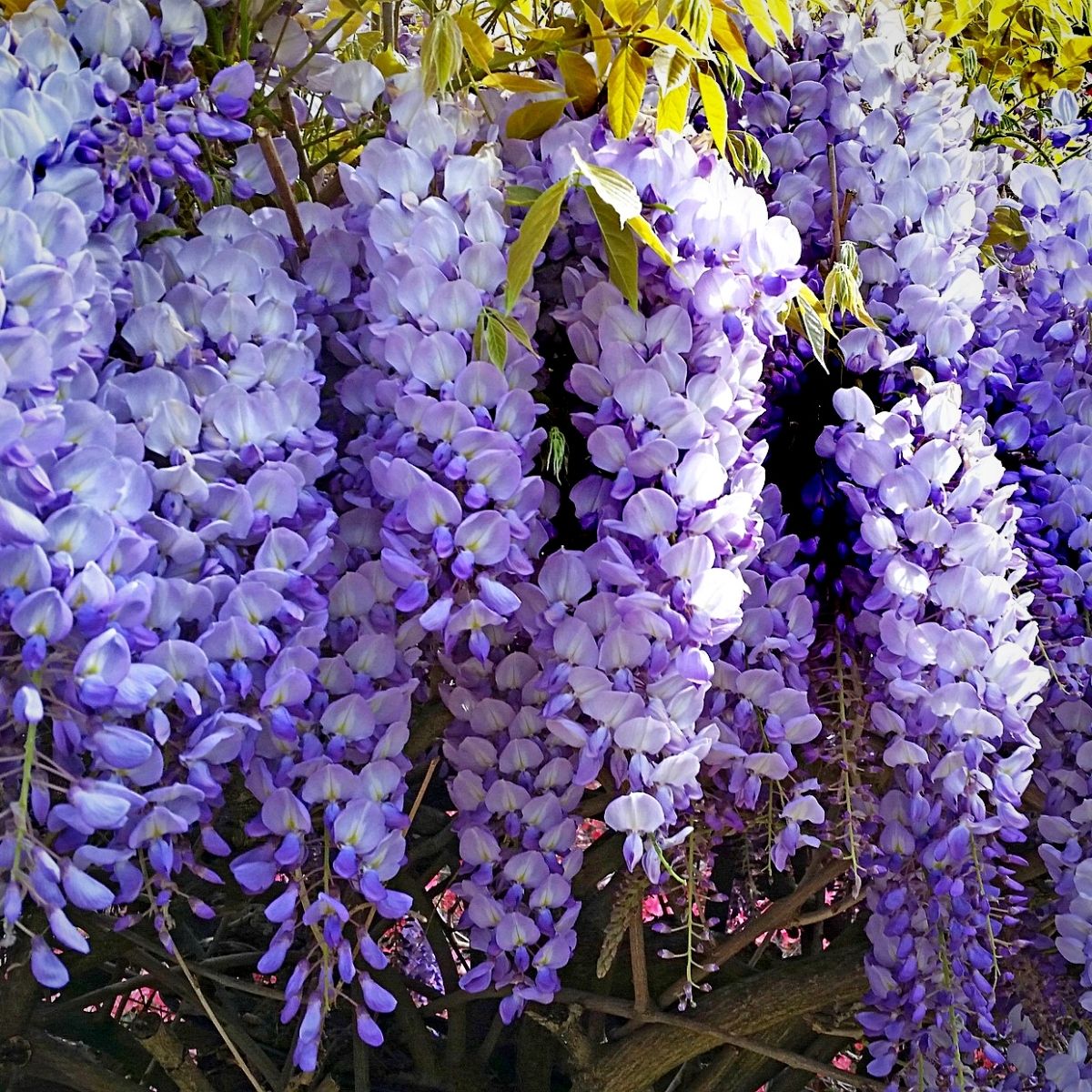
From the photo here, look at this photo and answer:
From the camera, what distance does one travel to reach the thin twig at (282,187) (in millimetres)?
581

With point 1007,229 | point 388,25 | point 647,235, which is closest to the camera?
point 647,235

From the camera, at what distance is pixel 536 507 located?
1.73 ft

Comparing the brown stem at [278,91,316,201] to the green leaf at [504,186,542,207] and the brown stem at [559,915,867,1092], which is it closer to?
the green leaf at [504,186,542,207]

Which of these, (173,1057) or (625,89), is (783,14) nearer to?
(625,89)

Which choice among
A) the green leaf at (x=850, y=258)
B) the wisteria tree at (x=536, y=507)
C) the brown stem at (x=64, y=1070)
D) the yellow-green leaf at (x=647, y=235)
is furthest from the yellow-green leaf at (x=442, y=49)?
the brown stem at (x=64, y=1070)

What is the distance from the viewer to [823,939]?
941 mm

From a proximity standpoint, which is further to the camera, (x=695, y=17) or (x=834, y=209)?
(x=834, y=209)

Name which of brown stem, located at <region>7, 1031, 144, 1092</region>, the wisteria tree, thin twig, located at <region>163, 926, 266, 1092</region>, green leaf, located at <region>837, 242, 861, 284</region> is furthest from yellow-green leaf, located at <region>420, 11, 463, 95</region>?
brown stem, located at <region>7, 1031, 144, 1092</region>

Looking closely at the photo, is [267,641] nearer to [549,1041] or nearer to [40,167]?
[40,167]

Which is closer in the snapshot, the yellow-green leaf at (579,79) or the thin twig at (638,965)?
the yellow-green leaf at (579,79)

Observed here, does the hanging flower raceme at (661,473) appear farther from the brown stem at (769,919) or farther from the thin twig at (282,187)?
the brown stem at (769,919)

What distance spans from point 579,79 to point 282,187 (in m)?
0.15

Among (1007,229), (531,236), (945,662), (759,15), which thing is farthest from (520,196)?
(1007,229)

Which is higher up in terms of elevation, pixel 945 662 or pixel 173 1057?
pixel 945 662
